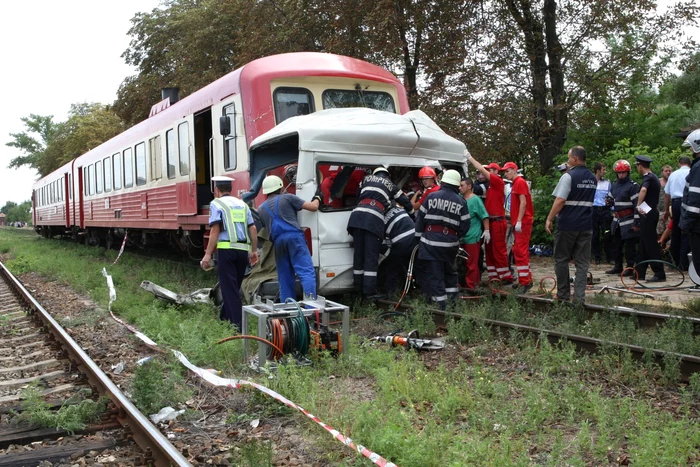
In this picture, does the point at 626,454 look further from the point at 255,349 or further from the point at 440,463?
the point at 255,349

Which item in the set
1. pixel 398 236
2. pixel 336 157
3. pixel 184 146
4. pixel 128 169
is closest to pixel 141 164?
pixel 128 169

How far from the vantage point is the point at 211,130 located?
1143cm

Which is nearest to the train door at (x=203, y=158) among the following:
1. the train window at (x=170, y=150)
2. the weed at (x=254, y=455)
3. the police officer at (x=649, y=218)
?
the train window at (x=170, y=150)

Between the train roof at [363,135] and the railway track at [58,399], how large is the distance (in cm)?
334

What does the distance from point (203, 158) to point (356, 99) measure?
3.07 meters

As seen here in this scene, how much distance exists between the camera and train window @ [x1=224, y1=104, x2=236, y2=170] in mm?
9633

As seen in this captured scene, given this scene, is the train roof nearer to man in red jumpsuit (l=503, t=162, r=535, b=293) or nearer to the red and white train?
the red and white train

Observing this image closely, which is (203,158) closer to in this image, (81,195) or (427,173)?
(427,173)

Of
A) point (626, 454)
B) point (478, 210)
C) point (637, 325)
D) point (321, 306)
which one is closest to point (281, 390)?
point (321, 306)

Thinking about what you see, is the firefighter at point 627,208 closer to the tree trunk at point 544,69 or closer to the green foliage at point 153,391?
the tree trunk at point 544,69

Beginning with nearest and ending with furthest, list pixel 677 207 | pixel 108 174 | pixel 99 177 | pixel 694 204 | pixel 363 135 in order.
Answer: pixel 694 204
pixel 363 135
pixel 677 207
pixel 108 174
pixel 99 177

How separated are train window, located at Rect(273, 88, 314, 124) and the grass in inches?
134

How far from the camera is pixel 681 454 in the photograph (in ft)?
11.8

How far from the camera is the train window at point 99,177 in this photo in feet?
61.7
